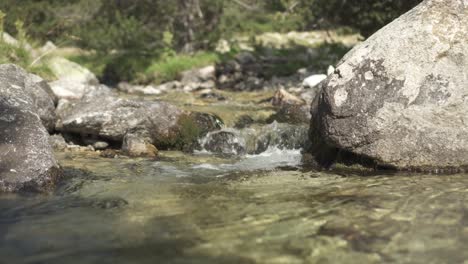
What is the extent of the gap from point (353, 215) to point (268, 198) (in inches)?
38.2

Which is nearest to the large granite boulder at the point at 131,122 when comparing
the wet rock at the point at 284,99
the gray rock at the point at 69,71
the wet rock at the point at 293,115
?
the wet rock at the point at 293,115

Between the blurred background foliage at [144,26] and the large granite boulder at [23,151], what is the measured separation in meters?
12.6

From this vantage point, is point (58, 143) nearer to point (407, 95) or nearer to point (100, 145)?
point (100, 145)

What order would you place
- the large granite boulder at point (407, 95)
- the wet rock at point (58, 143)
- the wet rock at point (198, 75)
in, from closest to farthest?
the large granite boulder at point (407, 95) < the wet rock at point (58, 143) < the wet rock at point (198, 75)

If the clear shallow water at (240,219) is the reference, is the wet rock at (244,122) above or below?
above

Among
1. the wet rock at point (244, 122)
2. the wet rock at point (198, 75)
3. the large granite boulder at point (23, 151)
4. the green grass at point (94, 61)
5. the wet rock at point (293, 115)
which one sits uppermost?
the green grass at point (94, 61)

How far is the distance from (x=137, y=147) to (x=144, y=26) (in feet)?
47.1

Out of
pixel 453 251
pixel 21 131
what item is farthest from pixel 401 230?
pixel 21 131

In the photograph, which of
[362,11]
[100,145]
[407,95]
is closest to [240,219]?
[407,95]

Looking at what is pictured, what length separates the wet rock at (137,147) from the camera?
8.31 metres

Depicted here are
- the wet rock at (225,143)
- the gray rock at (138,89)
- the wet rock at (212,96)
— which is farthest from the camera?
the gray rock at (138,89)

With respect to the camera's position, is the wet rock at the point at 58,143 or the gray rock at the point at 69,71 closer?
the wet rock at the point at 58,143

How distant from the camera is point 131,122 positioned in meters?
9.07

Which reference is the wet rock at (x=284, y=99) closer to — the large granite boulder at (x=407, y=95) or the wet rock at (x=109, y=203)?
the large granite boulder at (x=407, y=95)
